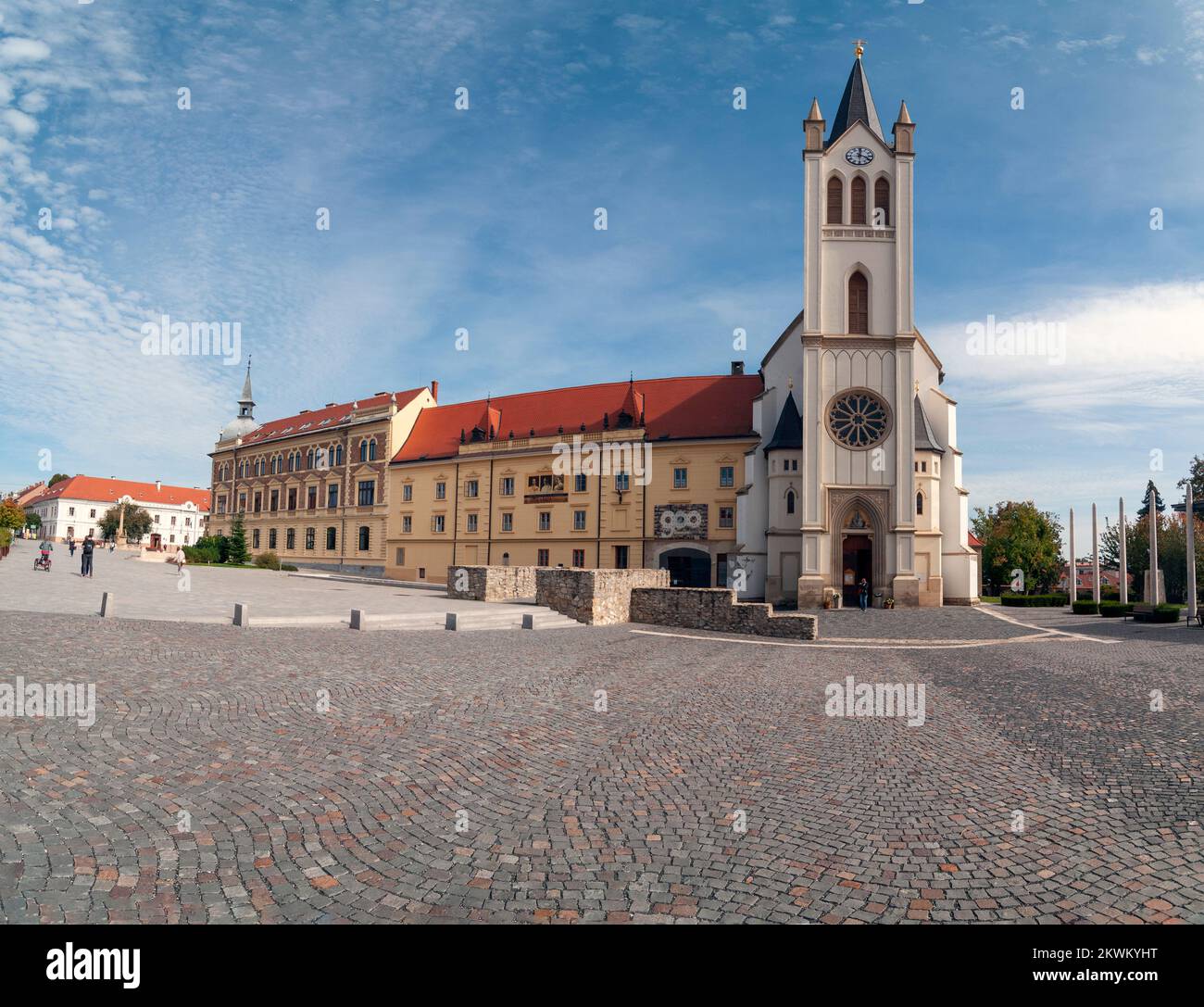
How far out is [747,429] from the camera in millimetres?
43719

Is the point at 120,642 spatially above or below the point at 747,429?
below

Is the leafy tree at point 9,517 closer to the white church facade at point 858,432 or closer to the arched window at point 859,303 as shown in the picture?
the white church facade at point 858,432

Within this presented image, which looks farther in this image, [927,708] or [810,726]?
[927,708]

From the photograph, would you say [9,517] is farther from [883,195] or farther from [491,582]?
[883,195]

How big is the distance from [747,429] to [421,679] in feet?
114

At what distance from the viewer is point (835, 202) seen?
38.8 meters

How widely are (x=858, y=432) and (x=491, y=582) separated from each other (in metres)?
20.7

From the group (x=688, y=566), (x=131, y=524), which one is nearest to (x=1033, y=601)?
(x=688, y=566)

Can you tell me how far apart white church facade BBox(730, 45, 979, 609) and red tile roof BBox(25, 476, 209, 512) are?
124559 millimetres

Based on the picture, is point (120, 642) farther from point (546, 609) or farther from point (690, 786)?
point (546, 609)

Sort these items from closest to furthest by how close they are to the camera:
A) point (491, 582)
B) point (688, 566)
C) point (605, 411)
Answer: point (491, 582) < point (688, 566) < point (605, 411)
